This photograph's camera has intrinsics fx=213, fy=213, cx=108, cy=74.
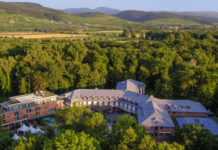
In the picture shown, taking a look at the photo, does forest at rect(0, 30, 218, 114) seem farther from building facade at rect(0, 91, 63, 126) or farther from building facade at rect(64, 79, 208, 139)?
building facade at rect(0, 91, 63, 126)

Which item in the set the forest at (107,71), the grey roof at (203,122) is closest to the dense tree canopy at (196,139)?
the grey roof at (203,122)

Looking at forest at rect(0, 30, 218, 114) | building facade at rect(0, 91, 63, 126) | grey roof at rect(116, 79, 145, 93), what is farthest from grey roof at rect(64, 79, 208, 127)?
forest at rect(0, 30, 218, 114)

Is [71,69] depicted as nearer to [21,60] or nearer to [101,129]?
[21,60]

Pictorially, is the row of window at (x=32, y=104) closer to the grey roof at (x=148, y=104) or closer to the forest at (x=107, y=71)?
the grey roof at (x=148, y=104)

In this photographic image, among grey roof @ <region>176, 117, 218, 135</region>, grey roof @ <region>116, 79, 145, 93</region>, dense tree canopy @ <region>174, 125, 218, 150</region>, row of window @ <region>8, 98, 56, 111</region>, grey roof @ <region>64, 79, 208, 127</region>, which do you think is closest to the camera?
dense tree canopy @ <region>174, 125, 218, 150</region>

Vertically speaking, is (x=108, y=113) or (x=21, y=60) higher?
(x=21, y=60)

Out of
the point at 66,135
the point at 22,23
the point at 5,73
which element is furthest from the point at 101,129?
the point at 22,23
